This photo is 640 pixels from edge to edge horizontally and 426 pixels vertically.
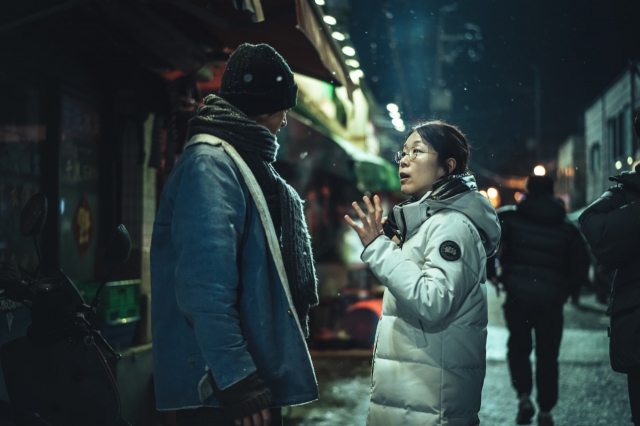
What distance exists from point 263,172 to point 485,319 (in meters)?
1.28

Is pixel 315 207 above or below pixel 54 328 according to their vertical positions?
above

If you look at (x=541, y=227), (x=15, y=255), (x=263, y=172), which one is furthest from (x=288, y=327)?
(x=541, y=227)

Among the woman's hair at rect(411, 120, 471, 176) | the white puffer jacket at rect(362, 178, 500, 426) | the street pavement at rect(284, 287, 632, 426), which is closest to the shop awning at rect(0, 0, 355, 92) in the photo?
the woman's hair at rect(411, 120, 471, 176)

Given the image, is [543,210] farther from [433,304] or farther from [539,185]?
[433,304]

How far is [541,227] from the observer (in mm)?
5793

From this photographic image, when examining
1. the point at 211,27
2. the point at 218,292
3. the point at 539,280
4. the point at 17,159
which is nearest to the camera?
the point at 218,292

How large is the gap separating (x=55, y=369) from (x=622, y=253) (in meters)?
3.09

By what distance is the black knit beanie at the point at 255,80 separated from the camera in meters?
2.32

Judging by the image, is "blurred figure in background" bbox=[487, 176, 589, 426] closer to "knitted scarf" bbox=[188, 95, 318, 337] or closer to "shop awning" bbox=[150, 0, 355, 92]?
"shop awning" bbox=[150, 0, 355, 92]

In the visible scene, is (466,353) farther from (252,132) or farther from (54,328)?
(54,328)

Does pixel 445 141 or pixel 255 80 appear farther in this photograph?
pixel 445 141

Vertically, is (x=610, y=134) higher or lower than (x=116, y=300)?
higher

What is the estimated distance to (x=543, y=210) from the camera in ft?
18.8

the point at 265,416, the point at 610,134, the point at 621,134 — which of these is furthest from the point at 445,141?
the point at 610,134
